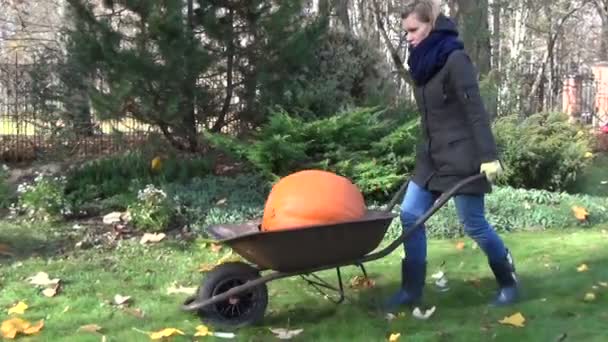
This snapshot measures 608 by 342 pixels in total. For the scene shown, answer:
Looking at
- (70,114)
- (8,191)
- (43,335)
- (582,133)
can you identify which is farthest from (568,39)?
(43,335)

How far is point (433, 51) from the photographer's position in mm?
4793

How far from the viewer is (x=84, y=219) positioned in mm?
8016

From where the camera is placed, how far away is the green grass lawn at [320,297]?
477 cm

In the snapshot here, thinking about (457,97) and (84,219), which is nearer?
(457,97)

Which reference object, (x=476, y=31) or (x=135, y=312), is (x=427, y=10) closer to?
(x=135, y=312)

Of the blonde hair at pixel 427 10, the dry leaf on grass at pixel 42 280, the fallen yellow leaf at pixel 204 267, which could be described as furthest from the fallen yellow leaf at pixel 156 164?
the blonde hair at pixel 427 10

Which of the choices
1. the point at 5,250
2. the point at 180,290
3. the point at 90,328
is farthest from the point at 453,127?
the point at 5,250

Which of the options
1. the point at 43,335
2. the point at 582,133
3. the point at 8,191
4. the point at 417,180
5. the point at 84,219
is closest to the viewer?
the point at 43,335

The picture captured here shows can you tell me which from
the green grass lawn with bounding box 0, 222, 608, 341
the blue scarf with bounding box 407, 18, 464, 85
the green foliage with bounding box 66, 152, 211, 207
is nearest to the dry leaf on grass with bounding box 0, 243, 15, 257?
the green grass lawn with bounding box 0, 222, 608, 341

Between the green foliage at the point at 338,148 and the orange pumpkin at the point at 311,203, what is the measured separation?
3.07 metres

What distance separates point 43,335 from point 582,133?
7.81m

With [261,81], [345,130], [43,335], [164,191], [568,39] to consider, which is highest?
[568,39]

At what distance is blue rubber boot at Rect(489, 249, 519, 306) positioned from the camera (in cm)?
516

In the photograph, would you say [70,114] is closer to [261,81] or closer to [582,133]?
[261,81]
